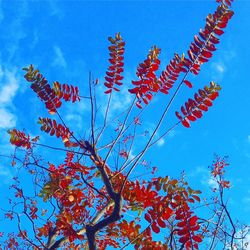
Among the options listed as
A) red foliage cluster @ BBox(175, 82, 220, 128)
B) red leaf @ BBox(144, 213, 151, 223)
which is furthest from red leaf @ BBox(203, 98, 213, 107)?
red leaf @ BBox(144, 213, 151, 223)

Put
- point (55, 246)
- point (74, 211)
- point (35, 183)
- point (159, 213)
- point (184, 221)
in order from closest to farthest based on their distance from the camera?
point (184, 221), point (159, 213), point (74, 211), point (55, 246), point (35, 183)

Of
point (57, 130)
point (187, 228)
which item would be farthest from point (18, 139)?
point (187, 228)

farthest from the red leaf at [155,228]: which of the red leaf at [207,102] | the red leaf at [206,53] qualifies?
the red leaf at [206,53]

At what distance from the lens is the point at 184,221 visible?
4.32 metres

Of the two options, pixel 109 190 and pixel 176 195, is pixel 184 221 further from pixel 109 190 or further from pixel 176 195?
pixel 109 190

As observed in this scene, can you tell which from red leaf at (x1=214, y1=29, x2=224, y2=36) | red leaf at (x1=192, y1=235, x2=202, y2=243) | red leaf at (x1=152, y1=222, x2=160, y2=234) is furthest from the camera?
red leaf at (x1=214, y1=29, x2=224, y2=36)

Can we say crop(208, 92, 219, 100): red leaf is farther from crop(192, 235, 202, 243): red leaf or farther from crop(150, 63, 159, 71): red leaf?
crop(192, 235, 202, 243): red leaf

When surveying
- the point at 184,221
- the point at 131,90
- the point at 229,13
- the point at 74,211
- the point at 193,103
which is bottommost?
the point at 184,221

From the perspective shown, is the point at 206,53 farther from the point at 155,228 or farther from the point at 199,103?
the point at 155,228

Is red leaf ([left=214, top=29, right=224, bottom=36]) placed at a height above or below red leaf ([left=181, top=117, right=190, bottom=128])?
above

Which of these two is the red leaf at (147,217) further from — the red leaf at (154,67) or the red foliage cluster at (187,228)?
the red leaf at (154,67)

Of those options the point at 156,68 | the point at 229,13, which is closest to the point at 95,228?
the point at 156,68

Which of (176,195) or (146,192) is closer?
(176,195)

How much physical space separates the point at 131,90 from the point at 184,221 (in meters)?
1.94
